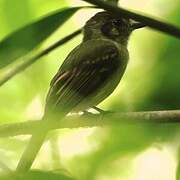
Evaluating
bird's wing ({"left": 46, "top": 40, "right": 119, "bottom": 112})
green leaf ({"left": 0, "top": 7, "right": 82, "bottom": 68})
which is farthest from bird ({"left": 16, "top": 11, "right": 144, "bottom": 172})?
green leaf ({"left": 0, "top": 7, "right": 82, "bottom": 68})

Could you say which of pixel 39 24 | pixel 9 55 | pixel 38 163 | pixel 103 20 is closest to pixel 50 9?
pixel 39 24

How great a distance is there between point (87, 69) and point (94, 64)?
0.29 feet

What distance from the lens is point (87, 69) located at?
9.89ft

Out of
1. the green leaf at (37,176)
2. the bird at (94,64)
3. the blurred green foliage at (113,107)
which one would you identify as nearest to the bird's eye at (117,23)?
the bird at (94,64)

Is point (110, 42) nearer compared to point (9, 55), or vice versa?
point (9, 55)

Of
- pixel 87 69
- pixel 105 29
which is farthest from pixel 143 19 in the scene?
pixel 105 29

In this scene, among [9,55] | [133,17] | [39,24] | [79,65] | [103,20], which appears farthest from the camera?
[103,20]

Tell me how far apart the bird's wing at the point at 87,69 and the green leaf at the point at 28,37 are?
4.20 ft

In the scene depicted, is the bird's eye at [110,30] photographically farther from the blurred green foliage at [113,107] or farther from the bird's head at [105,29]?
the blurred green foliage at [113,107]

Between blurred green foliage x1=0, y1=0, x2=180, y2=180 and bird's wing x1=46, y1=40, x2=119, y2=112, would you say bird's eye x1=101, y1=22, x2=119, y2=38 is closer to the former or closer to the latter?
bird's wing x1=46, y1=40, x2=119, y2=112

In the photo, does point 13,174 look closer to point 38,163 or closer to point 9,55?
point 38,163

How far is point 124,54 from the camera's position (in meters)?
→ 3.25

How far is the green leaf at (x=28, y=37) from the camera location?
0.85 m

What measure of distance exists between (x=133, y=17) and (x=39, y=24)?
307 millimetres
